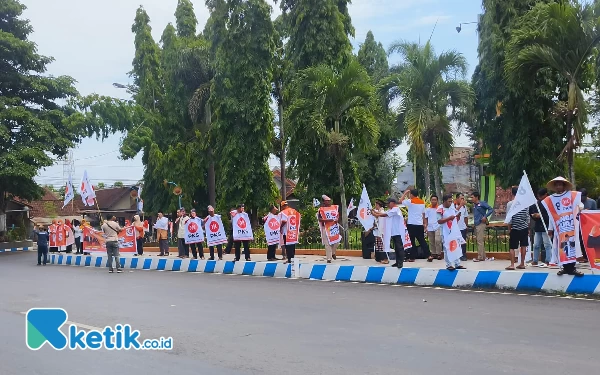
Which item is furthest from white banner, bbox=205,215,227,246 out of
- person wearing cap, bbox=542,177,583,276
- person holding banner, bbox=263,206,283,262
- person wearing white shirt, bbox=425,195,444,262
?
person wearing cap, bbox=542,177,583,276

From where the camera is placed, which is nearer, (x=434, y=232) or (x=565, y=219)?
(x=565, y=219)

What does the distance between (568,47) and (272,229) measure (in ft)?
30.9

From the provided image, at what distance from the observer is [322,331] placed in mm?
8727

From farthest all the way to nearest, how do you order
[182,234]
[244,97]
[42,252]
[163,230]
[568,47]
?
1. [244,97]
2. [42,252]
3. [163,230]
4. [182,234]
5. [568,47]

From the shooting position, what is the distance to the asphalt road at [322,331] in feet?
22.7

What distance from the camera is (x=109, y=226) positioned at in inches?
776

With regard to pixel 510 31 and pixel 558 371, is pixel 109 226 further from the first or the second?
pixel 558 371

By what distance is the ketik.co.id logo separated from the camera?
8320mm

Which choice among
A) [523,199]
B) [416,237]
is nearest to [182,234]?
[416,237]

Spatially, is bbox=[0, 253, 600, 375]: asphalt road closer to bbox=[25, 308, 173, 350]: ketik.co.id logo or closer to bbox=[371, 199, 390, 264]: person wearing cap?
bbox=[25, 308, 173, 350]: ketik.co.id logo

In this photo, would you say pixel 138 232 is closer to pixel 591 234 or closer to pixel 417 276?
pixel 417 276

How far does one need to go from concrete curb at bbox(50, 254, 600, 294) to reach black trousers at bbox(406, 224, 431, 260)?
2623mm

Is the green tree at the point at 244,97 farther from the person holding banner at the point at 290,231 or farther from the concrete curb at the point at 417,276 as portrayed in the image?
the person holding banner at the point at 290,231

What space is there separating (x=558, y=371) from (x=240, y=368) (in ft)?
10.6
